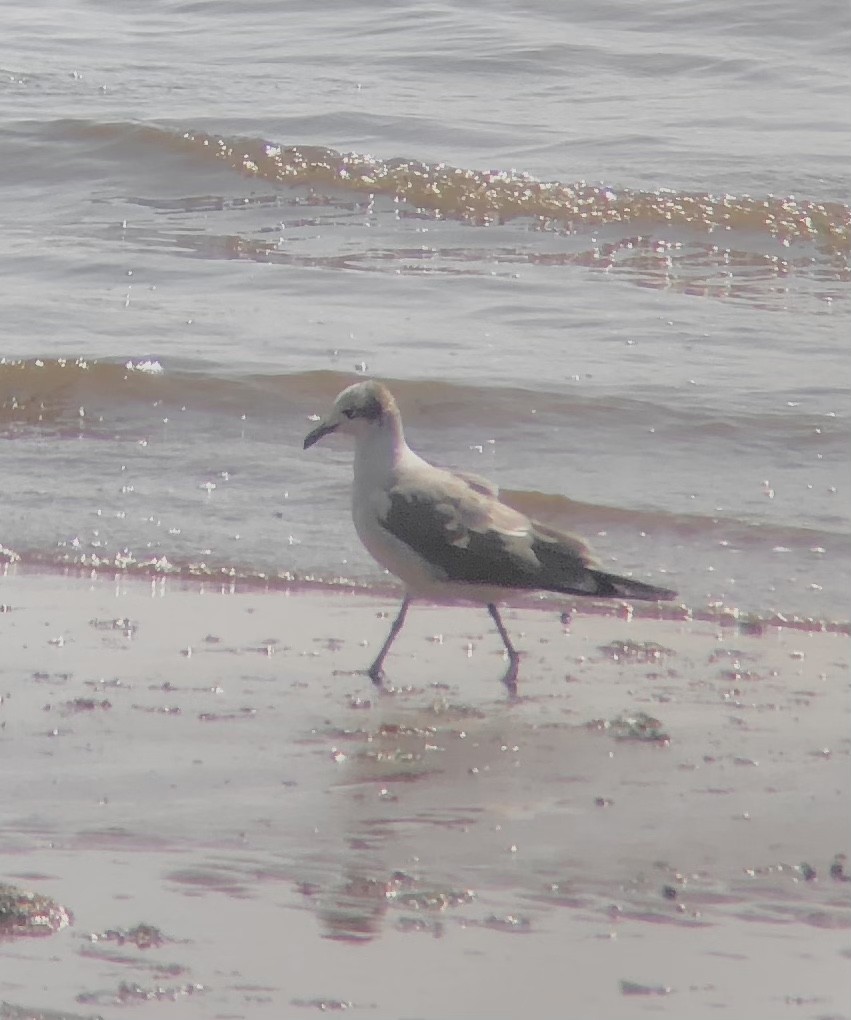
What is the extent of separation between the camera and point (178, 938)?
3123mm

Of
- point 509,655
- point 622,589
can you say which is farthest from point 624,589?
point 509,655

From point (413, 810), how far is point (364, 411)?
1.54m

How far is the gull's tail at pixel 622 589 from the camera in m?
4.79

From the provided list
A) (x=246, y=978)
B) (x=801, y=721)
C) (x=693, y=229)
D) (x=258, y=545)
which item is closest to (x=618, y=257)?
(x=693, y=229)

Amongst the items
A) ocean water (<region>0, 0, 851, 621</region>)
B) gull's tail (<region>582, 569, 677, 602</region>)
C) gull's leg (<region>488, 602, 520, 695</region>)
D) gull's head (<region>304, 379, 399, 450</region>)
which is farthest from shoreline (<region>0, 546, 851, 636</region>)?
gull's head (<region>304, 379, 399, 450</region>)

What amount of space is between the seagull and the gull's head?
8cm

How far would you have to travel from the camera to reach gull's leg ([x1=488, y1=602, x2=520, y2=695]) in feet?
15.4

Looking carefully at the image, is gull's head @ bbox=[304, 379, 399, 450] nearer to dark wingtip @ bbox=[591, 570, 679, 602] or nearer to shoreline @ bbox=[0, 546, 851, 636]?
shoreline @ bbox=[0, 546, 851, 636]

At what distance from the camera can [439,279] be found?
9172 millimetres

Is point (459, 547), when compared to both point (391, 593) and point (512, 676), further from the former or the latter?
point (391, 593)

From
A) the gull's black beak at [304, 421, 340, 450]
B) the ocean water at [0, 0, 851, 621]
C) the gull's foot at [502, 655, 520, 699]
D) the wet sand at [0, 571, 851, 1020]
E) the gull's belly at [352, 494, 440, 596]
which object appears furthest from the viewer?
the ocean water at [0, 0, 851, 621]

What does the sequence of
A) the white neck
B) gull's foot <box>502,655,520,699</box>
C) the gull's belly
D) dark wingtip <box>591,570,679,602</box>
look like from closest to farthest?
gull's foot <box>502,655,520,699</box>, dark wingtip <box>591,570,679,602</box>, the gull's belly, the white neck

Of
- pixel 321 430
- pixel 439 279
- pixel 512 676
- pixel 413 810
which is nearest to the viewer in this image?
pixel 413 810

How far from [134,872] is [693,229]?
737 cm
